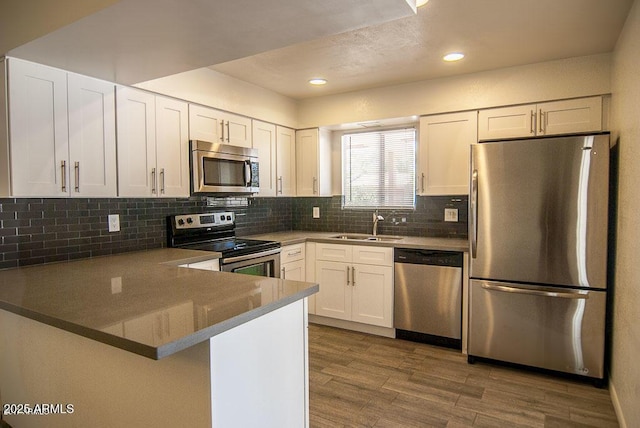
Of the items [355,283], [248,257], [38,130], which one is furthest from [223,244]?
[38,130]

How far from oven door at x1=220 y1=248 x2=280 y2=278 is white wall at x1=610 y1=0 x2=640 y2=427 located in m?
2.49

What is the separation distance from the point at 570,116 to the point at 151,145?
320cm

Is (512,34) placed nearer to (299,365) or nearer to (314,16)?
(314,16)

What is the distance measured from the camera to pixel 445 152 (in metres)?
3.52

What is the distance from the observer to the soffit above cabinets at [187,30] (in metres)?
1.49

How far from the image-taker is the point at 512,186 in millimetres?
2828

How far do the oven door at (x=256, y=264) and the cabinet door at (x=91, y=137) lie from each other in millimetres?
931

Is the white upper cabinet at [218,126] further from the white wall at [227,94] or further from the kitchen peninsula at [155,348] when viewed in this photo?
the kitchen peninsula at [155,348]

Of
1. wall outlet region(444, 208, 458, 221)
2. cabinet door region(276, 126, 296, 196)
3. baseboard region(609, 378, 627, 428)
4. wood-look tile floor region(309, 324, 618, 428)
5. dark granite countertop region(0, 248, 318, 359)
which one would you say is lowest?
wood-look tile floor region(309, 324, 618, 428)

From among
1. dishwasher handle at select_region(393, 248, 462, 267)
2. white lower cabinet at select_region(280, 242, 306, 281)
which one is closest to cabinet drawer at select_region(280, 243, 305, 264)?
white lower cabinet at select_region(280, 242, 306, 281)

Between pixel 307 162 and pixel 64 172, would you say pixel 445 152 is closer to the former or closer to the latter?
pixel 307 162

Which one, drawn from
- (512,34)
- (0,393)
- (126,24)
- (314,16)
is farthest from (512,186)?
(0,393)

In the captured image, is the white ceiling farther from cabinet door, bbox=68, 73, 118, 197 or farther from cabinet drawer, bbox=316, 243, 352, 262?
cabinet drawer, bbox=316, 243, 352, 262

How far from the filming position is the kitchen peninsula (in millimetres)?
1271
